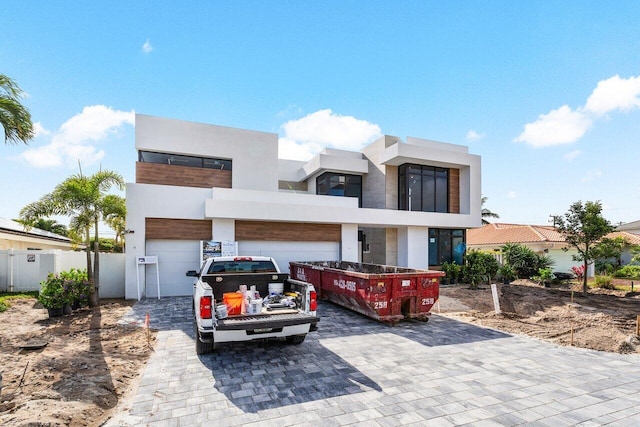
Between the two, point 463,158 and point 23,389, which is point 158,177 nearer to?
point 23,389

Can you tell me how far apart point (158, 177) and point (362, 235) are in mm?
10795

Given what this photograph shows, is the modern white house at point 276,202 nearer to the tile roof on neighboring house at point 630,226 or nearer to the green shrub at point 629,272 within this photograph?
the green shrub at point 629,272

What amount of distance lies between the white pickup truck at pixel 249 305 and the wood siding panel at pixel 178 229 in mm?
4823

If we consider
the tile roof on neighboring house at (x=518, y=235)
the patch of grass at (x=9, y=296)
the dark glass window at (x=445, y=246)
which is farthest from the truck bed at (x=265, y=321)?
the tile roof on neighboring house at (x=518, y=235)

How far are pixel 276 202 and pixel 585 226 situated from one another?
1265cm

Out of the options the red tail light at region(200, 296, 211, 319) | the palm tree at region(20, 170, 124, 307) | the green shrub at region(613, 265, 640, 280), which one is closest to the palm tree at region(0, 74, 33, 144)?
the palm tree at region(20, 170, 124, 307)

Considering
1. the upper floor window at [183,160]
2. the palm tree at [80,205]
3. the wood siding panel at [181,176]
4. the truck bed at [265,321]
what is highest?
the upper floor window at [183,160]

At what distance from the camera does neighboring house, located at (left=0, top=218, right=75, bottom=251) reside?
16300 mm

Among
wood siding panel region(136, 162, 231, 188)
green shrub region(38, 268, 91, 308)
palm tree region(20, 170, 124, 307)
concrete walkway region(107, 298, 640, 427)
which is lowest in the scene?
concrete walkway region(107, 298, 640, 427)

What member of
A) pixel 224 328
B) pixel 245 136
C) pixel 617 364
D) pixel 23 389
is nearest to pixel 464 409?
pixel 224 328

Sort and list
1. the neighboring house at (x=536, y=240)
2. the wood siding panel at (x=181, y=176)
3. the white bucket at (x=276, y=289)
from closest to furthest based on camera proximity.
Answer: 1. the white bucket at (x=276, y=289)
2. the wood siding panel at (x=181, y=176)
3. the neighboring house at (x=536, y=240)

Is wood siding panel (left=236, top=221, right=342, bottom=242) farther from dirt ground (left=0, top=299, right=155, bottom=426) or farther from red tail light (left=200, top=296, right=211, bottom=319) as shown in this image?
red tail light (left=200, top=296, right=211, bottom=319)

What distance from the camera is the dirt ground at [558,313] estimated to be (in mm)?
7059

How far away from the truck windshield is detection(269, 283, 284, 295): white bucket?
41 centimetres
